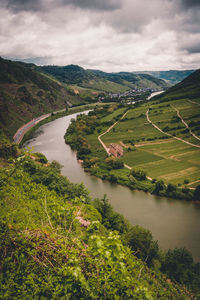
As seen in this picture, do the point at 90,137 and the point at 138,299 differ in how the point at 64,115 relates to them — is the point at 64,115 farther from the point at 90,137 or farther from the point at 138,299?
the point at 138,299

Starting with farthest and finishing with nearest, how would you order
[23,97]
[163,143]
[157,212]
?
1. [23,97]
2. [163,143]
3. [157,212]

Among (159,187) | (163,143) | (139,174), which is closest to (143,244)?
(159,187)

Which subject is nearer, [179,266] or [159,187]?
[179,266]

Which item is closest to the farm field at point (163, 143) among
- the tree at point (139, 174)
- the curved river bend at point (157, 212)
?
the tree at point (139, 174)

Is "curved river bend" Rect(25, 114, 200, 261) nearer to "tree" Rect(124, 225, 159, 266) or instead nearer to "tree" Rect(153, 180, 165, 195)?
"tree" Rect(153, 180, 165, 195)

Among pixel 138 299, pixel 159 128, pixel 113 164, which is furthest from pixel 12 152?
pixel 159 128

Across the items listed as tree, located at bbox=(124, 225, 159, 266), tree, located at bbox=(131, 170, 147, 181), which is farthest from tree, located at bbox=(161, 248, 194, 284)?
tree, located at bbox=(131, 170, 147, 181)

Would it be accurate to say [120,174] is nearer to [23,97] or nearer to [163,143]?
[163,143]
